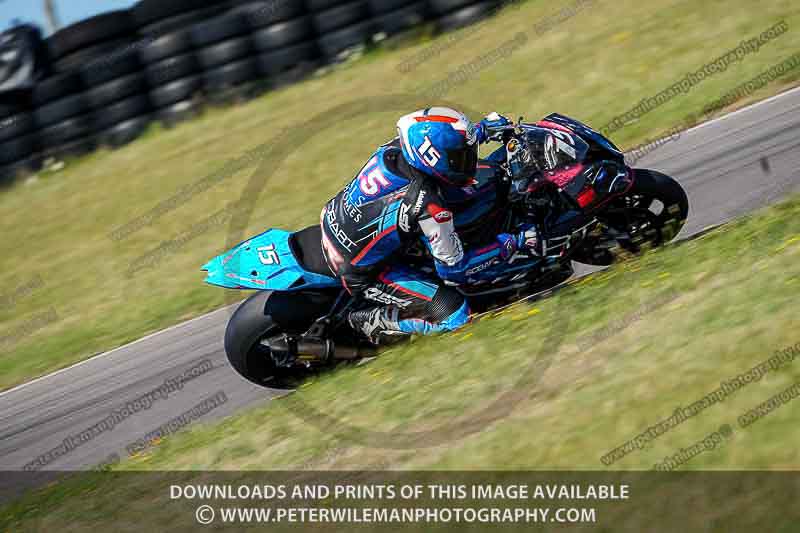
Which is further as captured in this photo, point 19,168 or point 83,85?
point 19,168

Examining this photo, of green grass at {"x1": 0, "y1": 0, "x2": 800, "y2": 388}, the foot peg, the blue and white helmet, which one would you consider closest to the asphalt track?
the foot peg

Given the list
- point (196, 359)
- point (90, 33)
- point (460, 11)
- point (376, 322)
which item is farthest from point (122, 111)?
point (376, 322)

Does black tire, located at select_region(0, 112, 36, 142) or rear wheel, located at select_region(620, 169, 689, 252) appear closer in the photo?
rear wheel, located at select_region(620, 169, 689, 252)

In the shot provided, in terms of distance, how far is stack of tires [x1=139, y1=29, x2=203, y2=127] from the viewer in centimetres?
1490

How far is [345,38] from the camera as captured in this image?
1541 cm

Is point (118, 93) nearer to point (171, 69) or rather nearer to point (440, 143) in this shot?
point (171, 69)

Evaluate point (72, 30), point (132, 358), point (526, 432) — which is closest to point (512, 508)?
point (526, 432)

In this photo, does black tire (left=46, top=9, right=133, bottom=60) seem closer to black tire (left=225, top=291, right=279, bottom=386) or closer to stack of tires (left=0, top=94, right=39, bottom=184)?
stack of tires (left=0, top=94, right=39, bottom=184)

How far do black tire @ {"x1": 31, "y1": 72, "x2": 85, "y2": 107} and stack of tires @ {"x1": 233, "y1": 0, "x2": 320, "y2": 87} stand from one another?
3041 millimetres

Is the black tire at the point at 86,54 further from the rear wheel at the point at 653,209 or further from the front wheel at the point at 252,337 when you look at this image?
the rear wheel at the point at 653,209

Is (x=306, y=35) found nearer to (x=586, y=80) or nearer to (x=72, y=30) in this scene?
(x=72, y=30)

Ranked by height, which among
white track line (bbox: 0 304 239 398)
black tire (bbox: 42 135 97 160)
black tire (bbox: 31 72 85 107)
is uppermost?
black tire (bbox: 31 72 85 107)

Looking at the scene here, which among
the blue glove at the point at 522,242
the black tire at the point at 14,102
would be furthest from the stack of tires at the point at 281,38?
the blue glove at the point at 522,242

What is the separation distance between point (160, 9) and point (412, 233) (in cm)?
1096
